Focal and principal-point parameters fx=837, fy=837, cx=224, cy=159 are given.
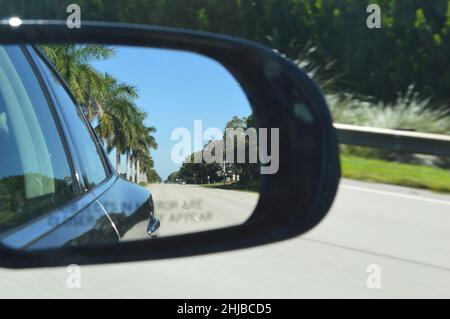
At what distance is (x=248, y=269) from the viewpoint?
4918 mm

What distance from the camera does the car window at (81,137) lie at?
252 centimetres

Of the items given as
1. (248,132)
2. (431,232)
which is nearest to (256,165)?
(248,132)

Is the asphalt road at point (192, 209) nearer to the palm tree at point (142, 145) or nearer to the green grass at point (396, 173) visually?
the palm tree at point (142, 145)

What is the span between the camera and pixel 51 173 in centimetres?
230

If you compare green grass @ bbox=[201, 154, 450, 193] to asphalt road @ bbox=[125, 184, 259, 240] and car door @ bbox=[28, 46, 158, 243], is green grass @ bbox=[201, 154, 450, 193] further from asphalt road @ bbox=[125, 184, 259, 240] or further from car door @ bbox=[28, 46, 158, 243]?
asphalt road @ bbox=[125, 184, 259, 240]

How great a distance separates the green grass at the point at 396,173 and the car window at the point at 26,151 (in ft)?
22.8

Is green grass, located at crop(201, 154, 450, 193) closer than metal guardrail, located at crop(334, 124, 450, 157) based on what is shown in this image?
Yes

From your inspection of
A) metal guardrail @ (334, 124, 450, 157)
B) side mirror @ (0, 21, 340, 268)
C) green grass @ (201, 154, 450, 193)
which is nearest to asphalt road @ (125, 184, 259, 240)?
side mirror @ (0, 21, 340, 268)

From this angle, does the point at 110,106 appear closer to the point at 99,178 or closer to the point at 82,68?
the point at 82,68

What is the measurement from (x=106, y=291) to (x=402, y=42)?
9775mm

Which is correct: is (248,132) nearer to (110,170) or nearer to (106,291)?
(110,170)

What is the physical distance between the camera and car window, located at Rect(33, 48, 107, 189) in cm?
252

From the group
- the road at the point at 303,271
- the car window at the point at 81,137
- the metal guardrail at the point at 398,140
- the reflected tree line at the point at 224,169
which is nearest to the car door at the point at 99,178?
the car window at the point at 81,137

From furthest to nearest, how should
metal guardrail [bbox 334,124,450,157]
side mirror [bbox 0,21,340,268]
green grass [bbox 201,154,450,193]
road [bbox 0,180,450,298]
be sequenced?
metal guardrail [bbox 334,124,450,157]
green grass [bbox 201,154,450,193]
road [bbox 0,180,450,298]
side mirror [bbox 0,21,340,268]
